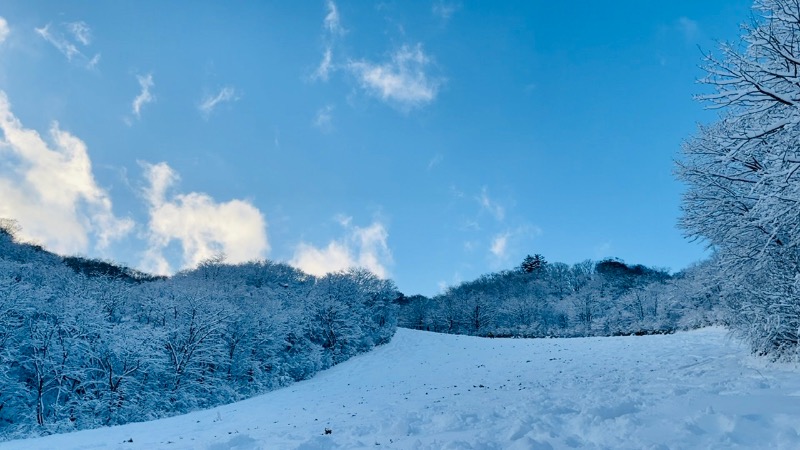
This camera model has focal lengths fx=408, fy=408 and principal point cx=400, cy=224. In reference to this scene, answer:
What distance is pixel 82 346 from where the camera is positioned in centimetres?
2375

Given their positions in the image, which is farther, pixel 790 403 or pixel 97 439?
pixel 97 439

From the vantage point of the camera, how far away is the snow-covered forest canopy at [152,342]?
2222cm

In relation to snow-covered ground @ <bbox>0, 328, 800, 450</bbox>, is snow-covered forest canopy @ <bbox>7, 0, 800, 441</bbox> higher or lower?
higher

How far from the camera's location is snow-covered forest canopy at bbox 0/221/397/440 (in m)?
22.2

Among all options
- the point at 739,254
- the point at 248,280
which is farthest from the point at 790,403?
the point at 248,280

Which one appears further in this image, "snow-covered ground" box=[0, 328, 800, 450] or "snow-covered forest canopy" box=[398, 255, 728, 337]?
"snow-covered forest canopy" box=[398, 255, 728, 337]

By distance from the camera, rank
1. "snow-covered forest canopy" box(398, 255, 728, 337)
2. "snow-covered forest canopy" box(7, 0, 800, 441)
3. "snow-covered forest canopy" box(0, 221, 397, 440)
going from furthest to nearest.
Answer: "snow-covered forest canopy" box(398, 255, 728, 337), "snow-covered forest canopy" box(0, 221, 397, 440), "snow-covered forest canopy" box(7, 0, 800, 441)

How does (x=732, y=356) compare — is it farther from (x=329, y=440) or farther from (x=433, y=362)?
(x=433, y=362)

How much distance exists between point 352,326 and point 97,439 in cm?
3118

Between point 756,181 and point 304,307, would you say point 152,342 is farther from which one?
point 756,181

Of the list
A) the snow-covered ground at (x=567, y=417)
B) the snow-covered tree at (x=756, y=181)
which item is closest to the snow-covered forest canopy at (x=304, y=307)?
the snow-covered tree at (x=756, y=181)

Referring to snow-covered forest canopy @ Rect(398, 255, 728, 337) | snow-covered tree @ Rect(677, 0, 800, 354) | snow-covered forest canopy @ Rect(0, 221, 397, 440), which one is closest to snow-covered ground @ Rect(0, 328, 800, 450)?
snow-covered tree @ Rect(677, 0, 800, 354)

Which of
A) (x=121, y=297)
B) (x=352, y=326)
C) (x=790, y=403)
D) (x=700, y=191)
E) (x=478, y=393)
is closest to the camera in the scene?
(x=790, y=403)

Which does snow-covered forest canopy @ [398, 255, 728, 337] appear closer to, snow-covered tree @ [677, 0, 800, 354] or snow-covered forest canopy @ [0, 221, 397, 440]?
snow-covered forest canopy @ [0, 221, 397, 440]
